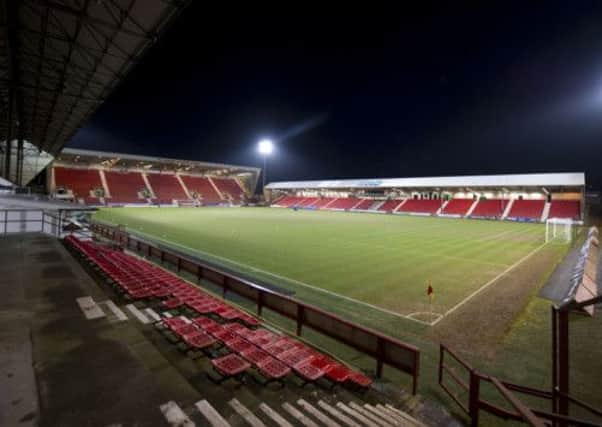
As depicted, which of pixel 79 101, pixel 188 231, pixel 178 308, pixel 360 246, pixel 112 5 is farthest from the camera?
pixel 188 231

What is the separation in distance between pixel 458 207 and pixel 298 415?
166 feet

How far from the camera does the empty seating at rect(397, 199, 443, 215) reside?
4975 centimetres

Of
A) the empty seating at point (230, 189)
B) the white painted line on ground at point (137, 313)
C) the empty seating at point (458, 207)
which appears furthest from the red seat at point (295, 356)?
the empty seating at point (230, 189)

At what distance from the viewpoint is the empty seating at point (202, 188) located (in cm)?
7150

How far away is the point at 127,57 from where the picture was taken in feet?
37.9

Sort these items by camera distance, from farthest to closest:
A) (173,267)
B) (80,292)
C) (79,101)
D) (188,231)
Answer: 1. (188,231)
2. (79,101)
3. (173,267)
4. (80,292)

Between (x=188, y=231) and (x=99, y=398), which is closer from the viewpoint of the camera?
(x=99, y=398)

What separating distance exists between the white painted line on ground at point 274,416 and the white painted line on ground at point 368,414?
3.31ft

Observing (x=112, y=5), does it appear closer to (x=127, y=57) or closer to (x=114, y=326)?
(x=127, y=57)

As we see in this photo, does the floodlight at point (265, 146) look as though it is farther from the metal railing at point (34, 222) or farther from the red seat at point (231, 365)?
the red seat at point (231, 365)

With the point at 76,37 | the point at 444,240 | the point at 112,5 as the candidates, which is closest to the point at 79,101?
the point at 76,37

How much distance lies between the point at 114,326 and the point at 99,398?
8.43ft

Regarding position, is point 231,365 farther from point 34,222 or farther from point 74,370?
point 34,222

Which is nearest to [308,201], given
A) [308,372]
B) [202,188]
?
[202,188]
